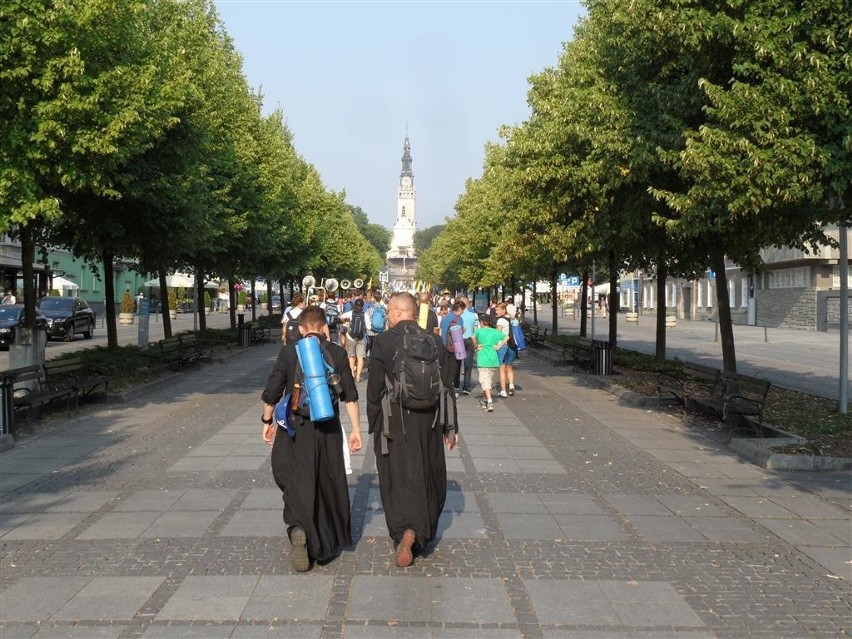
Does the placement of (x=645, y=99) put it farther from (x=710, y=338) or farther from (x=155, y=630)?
(x=710, y=338)

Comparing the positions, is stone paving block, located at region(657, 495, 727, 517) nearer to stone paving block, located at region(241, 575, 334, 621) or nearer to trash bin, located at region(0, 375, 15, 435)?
stone paving block, located at region(241, 575, 334, 621)

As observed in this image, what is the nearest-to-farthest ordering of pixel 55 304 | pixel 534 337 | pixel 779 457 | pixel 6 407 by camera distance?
pixel 779 457 → pixel 6 407 → pixel 534 337 → pixel 55 304

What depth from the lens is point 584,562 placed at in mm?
6289

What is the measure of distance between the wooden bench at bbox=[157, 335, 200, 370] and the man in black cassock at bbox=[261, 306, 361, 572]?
44.8 ft

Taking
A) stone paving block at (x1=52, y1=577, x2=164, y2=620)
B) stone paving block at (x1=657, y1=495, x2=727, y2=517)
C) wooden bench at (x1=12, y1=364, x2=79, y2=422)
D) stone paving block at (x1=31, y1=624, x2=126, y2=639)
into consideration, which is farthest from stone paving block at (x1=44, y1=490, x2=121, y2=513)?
stone paving block at (x1=657, y1=495, x2=727, y2=517)

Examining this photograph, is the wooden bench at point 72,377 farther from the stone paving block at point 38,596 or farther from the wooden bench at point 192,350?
the stone paving block at point 38,596

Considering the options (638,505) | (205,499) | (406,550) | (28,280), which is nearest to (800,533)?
(638,505)

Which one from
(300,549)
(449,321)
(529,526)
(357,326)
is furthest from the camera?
(357,326)

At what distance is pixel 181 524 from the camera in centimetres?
718

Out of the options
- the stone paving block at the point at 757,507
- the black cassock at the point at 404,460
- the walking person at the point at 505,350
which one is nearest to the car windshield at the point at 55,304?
the walking person at the point at 505,350

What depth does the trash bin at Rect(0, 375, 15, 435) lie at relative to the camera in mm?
11055

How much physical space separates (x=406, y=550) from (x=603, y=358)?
14182 millimetres

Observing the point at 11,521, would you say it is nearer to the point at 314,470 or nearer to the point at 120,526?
the point at 120,526

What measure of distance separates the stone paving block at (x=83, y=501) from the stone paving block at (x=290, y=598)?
262 centimetres
